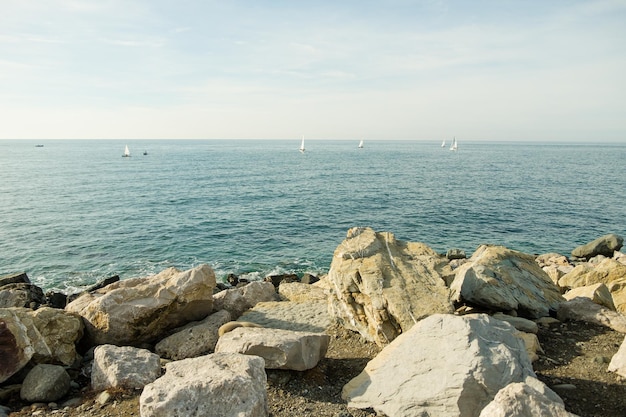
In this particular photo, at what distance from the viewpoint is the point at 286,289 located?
17562 millimetres

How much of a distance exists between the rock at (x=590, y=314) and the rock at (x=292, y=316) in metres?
7.28

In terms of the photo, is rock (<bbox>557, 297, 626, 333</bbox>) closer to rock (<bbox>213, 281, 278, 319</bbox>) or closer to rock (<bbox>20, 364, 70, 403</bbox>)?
rock (<bbox>213, 281, 278, 319</bbox>)

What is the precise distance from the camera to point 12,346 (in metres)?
10.2

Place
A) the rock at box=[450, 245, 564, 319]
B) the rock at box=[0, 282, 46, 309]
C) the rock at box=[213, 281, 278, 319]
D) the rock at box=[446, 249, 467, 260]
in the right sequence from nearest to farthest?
the rock at box=[450, 245, 564, 319], the rock at box=[213, 281, 278, 319], the rock at box=[0, 282, 46, 309], the rock at box=[446, 249, 467, 260]

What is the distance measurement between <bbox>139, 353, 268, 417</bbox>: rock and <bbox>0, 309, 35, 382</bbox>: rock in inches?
206

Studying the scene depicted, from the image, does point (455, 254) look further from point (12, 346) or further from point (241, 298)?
point (12, 346)

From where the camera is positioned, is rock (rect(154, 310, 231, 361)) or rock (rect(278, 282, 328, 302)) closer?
rock (rect(154, 310, 231, 361))

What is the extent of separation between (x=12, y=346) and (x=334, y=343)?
27.0 feet

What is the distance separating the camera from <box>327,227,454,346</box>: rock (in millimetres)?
10734

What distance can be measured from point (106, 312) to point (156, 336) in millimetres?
1663

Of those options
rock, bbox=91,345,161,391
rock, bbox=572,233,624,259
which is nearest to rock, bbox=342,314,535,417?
rock, bbox=91,345,161,391

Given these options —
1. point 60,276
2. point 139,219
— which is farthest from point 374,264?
point 139,219

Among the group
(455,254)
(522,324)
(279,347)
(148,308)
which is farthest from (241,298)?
(455,254)

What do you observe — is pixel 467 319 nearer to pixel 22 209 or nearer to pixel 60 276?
pixel 60 276
